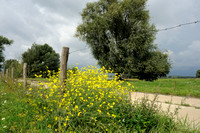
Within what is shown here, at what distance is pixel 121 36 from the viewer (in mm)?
16922

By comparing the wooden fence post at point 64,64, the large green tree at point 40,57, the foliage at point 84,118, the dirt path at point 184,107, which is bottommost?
the dirt path at point 184,107

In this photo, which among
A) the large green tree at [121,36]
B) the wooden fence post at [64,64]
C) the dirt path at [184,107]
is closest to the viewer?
the dirt path at [184,107]

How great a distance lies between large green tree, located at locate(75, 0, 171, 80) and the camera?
50.1 feet

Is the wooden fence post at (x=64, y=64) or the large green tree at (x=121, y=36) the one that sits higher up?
the large green tree at (x=121, y=36)

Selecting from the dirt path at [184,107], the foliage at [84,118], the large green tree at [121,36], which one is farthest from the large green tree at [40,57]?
the dirt path at [184,107]

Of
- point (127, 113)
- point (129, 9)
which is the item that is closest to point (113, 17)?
point (129, 9)

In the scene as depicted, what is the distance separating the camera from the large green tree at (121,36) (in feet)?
50.1

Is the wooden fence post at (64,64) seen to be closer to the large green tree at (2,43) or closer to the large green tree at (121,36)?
the large green tree at (121,36)

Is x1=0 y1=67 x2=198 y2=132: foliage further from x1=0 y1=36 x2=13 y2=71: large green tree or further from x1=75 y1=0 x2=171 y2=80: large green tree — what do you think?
x1=0 y1=36 x2=13 y2=71: large green tree

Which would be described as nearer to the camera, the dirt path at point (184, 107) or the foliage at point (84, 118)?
the foliage at point (84, 118)

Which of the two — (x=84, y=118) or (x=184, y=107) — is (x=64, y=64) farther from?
(x=184, y=107)

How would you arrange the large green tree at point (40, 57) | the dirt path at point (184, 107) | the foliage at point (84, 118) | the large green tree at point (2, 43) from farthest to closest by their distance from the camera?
the large green tree at point (2, 43), the large green tree at point (40, 57), the dirt path at point (184, 107), the foliage at point (84, 118)

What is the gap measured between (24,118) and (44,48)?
33186 millimetres

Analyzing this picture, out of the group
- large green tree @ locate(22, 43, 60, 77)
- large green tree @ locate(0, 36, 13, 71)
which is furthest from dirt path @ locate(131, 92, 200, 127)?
large green tree @ locate(0, 36, 13, 71)
